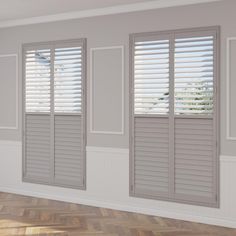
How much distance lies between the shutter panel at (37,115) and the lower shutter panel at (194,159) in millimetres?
1972

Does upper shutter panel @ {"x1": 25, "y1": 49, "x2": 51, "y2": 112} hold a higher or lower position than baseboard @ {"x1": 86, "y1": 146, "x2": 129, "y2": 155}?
higher

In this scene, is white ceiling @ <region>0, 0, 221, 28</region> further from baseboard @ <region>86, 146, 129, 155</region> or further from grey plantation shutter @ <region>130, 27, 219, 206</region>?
baseboard @ <region>86, 146, 129, 155</region>

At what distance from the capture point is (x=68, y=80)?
19.4ft

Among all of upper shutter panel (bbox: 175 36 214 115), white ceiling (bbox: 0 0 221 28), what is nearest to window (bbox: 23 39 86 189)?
white ceiling (bbox: 0 0 221 28)

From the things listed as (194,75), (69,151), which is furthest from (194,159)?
(69,151)

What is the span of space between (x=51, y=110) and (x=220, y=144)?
241cm

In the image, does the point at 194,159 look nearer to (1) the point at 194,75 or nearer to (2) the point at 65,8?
(1) the point at 194,75

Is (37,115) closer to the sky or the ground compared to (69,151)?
closer to the sky

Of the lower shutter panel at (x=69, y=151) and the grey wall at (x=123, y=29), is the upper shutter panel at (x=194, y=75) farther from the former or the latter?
the lower shutter panel at (x=69, y=151)

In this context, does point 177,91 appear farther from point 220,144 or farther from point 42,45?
point 42,45

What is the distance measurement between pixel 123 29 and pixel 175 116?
1.28m

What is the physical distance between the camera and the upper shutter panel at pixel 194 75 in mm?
4859

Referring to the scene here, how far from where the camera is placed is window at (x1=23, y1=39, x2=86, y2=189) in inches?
230

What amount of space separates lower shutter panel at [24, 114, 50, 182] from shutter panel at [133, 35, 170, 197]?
4.65 feet
